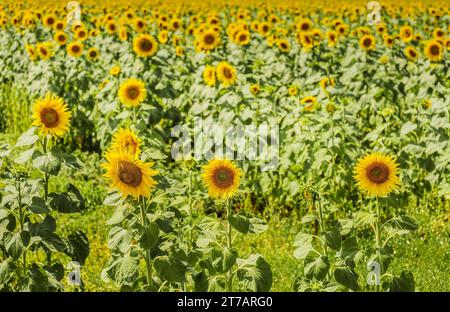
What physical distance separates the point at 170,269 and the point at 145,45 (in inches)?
163

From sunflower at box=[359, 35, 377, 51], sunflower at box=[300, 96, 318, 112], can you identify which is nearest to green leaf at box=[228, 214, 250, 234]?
sunflower at box=[300, 96, 318, 112]

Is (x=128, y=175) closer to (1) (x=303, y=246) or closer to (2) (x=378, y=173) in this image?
(1) (x=303, y=246)

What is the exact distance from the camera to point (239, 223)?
8.72ft

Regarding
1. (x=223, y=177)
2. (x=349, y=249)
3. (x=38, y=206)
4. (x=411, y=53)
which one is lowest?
A: (x=349, y=249)

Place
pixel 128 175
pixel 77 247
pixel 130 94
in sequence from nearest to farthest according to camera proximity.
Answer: pixel 128 175, pixel 77 247, pixel 130 94

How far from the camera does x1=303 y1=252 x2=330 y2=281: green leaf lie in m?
2.69

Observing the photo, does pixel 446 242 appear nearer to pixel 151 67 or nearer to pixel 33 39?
pixel 151 67

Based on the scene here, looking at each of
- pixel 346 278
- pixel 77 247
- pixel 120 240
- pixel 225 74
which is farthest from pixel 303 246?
pixel 225 74

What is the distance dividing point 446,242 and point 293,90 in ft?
5.85

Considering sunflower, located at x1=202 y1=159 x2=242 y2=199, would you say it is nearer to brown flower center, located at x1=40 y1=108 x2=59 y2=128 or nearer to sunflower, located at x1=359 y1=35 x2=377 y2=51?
brown flower center, located at x1=40 y1=108 x2=59 y2=128

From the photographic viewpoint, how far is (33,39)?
8.67 meters

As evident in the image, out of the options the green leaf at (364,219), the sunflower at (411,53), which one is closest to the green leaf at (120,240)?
the green leaf at (364,219)

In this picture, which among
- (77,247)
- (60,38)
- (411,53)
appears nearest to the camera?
(77,247)
